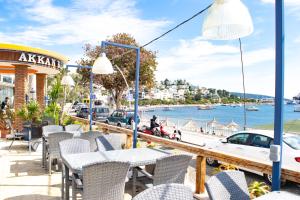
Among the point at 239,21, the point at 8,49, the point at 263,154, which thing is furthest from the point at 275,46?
the point at 8,49

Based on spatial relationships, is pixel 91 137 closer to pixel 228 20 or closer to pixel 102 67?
pixel 102 67

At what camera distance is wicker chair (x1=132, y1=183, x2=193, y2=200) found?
2.28 metres

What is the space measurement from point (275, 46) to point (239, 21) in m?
0.66

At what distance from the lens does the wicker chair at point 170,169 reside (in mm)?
3742

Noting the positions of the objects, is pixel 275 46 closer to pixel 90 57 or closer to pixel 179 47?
pixel 90 57

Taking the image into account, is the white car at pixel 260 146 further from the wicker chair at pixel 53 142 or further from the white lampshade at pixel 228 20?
the white lampshade at pixel 228 20

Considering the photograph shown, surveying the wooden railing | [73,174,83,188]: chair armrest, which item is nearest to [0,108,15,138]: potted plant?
the wooden railing

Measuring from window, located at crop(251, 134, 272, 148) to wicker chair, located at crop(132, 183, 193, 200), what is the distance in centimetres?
594

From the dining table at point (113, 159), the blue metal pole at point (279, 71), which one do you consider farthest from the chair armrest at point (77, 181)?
the blue metal pole at point (279, 71)

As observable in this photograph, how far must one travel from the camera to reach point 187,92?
19788 cm

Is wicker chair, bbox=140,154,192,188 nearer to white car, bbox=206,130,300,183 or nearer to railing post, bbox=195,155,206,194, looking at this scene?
railing post, bbox=195,155,206,194

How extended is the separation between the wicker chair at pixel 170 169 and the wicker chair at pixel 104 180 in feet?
1.47

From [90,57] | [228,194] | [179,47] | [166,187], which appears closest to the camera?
[166,187]

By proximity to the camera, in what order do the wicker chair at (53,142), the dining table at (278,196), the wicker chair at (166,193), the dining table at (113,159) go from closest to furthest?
1. the wicker chair at (166,193)
2. the dining table at (278,196)
3. the dining table at (113,159)
4. the wicker chair at (53,142)
